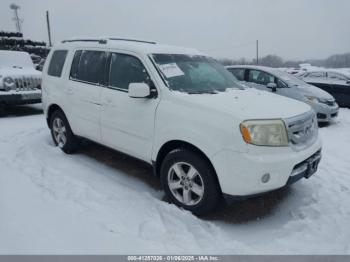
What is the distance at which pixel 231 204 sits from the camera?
3.72 metres

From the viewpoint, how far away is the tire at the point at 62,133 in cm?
500

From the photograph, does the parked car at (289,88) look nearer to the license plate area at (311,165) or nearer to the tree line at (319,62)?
the license plate area at (311,165)

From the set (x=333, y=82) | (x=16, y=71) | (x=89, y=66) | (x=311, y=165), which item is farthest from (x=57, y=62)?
(x=333, y=82)

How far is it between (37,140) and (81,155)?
3.91 feet

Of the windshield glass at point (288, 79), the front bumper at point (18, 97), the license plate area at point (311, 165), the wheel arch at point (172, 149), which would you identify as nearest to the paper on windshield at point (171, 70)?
the wheel arch at point (172, 149)

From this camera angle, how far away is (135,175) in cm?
443

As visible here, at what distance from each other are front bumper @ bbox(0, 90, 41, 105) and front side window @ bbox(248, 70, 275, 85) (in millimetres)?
5893

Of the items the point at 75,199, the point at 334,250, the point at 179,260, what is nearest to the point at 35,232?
the point at 75,199

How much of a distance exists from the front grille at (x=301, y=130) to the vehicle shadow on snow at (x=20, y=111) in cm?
764

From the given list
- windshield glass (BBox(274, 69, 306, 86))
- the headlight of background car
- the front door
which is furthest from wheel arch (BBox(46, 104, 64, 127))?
windshield glass (BBox(274, 69, 306, 86))

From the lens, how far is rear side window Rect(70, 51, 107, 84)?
4281mm

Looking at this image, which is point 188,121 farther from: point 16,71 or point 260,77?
point 16,71

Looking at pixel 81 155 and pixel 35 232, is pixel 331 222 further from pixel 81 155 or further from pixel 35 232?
pixel 81 155

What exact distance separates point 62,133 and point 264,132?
3554mm
